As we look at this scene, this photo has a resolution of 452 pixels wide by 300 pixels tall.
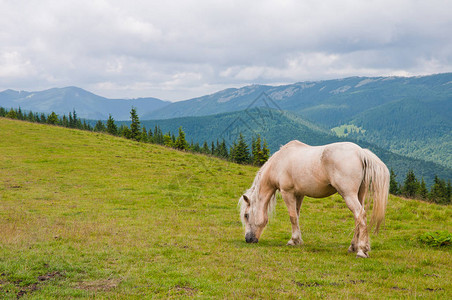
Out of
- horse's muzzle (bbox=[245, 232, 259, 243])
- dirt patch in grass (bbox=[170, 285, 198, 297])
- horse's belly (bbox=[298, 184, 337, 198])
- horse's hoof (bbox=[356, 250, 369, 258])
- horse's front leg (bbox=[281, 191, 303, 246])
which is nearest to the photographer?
dirt patch in grass (bbox=[170, 285, 198, 297])

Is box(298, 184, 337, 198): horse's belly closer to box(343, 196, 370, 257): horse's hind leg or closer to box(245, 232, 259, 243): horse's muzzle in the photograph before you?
box(343, 196, 370, 257): horse's hind leg

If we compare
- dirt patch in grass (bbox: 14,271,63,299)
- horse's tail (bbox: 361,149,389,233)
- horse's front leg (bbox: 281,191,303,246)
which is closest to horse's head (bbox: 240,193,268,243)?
horse's front leg (bbox: 281,191,303,246)

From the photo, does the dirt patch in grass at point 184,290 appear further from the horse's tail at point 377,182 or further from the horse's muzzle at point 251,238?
the horse's tail at point 377,182

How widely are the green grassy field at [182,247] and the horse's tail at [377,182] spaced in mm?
1111

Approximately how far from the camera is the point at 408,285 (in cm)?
612

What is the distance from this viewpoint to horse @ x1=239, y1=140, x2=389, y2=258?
8234 millimetres

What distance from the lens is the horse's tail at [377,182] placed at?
8172mm

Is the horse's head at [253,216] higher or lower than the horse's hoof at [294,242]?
higher

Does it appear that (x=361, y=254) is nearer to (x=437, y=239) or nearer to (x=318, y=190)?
(x=318, y=190)

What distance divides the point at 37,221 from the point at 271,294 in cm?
1017

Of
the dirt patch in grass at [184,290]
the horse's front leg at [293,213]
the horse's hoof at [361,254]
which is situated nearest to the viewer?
the dirt patch in grass at [184,290]

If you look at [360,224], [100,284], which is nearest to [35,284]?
[100,284]

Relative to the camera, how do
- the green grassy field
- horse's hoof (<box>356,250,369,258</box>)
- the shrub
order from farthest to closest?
1. the shrub
2. horse's hoof (<box>356,250,369,258</box>)
3. the green grassy field

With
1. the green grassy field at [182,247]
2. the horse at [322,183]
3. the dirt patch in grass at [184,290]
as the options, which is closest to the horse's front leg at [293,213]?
the horse at [322,183]
